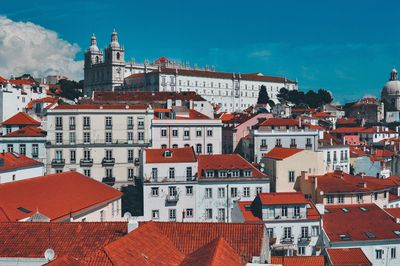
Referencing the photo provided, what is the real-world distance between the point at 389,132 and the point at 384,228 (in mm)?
70416

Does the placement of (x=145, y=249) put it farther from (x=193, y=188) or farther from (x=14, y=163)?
(x=14, y=163)

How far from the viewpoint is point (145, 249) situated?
20375 millimetres

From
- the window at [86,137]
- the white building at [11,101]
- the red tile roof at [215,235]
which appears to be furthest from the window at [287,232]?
the white building at [11,101]

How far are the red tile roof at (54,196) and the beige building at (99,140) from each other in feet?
41.0

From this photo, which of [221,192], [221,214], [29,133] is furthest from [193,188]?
[29,133]

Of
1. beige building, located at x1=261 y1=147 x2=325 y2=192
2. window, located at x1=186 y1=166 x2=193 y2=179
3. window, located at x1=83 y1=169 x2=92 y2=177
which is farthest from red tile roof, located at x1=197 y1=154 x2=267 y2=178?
window, located at x1=83 y1=169 x2=92 y2=177

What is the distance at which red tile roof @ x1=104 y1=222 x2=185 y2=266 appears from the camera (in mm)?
18609

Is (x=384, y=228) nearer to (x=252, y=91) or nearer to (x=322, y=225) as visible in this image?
(x=322, y=225)

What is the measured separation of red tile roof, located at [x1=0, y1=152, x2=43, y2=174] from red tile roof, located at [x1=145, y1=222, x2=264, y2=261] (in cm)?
2476

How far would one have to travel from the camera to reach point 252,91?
559ft

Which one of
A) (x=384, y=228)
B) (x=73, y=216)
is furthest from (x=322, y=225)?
(x=73, y=216)

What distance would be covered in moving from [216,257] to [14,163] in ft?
107

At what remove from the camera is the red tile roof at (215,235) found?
22266mm

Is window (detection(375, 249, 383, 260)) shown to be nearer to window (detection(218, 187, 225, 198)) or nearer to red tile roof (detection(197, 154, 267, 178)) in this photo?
red tile roof (detection(197, 154, 267, 178))
